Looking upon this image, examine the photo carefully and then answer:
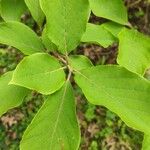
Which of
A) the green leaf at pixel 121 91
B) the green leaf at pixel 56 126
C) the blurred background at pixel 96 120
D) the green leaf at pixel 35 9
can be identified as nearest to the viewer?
the green leaf at pixel 121 91

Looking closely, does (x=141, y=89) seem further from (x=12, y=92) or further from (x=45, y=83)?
(x=12, y=92)

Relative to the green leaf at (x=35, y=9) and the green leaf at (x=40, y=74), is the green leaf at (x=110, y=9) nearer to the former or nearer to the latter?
the green leaf at (x=35, y=9)

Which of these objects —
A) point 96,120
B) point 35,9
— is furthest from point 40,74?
point 96,120

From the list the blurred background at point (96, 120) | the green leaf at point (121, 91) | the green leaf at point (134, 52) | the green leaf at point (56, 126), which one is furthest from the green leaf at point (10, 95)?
the blurred background at point (96, 120)

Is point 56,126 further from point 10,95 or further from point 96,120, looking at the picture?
point 96,120

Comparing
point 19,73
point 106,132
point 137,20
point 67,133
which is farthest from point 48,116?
point 137,20

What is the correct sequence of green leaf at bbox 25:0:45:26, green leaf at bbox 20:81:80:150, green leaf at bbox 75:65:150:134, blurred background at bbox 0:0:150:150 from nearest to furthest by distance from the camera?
green leaf at bbox 75:65:150:134, green leaf at bbox 20:81:80:150, green leaf at bbox 25:0:45:26, blurred background at bbox 0:0:150:150

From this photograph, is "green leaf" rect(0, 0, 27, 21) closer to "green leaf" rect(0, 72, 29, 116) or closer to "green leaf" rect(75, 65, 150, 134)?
"green leaf" rect(0, 72, 29, 116)

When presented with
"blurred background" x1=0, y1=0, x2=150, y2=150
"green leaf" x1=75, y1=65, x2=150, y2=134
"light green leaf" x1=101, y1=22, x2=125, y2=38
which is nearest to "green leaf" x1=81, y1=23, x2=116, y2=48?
"light green leaf" x1=101, y1=22, x2=125, y2=38
